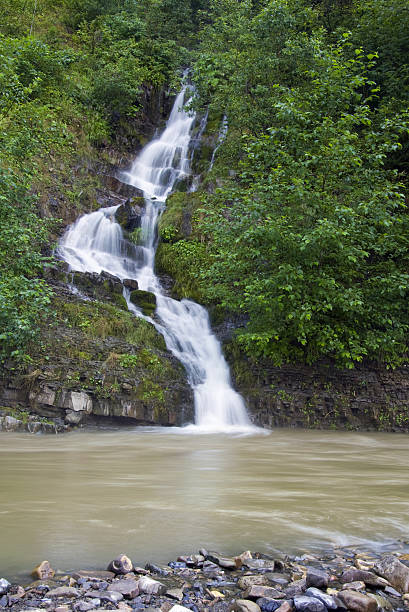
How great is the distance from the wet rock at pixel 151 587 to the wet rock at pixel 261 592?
0.39m

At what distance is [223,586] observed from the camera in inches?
90.4

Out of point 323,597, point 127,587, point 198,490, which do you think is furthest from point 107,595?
point 198,490

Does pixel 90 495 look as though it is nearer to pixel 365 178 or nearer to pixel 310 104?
pixel 365 178

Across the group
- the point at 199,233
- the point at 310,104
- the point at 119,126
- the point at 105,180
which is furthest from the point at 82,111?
the point at 310,104

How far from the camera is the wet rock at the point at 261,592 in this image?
215 cm

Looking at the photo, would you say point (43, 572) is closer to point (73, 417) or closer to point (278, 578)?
point (278, 578)

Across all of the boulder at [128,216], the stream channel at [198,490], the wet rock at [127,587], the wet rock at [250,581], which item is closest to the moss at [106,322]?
the stream channel at [198,490]

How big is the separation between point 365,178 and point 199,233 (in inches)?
228

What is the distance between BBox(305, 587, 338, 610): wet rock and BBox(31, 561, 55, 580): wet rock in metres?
1.25

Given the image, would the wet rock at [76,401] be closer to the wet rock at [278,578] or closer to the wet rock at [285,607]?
the wet rock at [278,578]

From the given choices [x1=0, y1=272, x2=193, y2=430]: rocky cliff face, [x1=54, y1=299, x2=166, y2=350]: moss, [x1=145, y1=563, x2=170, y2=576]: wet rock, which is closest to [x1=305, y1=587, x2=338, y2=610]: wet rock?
[x1=145, y1=563, x2=170, y2=576]: wet rock

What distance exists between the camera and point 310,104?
11.9 metres

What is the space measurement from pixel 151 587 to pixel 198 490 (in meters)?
2.39

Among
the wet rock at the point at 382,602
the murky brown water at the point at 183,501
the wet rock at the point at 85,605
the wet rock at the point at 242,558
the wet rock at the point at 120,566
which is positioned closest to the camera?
the wet rock at the point at 85,605
